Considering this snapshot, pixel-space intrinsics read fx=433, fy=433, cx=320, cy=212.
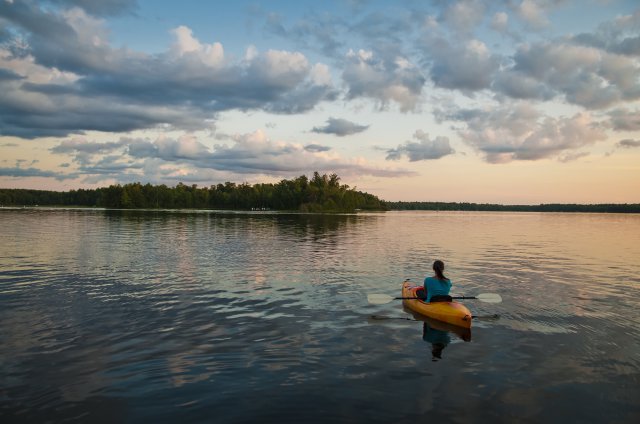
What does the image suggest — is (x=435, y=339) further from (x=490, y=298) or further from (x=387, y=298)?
(x=490, y=298)

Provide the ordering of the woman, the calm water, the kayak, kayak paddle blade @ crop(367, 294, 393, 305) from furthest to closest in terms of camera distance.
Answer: kayak paddle blade @ crop(367, 294, 393, 305), the woman, the kayak, the calm water

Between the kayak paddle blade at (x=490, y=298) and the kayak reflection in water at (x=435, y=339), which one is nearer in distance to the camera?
the kayak reflection in water at (x=435, y=339)

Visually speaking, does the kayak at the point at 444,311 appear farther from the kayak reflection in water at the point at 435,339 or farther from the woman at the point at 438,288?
the kayak reflection in water at the point at 435,339

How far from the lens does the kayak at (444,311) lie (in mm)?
16470

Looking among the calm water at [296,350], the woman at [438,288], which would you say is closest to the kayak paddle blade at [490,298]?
the calm water at [296,350]

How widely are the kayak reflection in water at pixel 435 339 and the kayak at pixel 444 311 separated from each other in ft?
2.07

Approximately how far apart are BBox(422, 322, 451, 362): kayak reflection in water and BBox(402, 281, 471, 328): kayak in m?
0.63

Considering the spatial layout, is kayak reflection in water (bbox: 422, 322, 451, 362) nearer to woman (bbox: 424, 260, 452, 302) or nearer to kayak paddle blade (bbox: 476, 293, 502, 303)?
woman (bbox: 424, 260, 452, 302)

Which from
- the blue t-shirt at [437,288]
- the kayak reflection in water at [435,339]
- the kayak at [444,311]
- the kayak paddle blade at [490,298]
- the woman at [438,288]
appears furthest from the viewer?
the kayak paddle blade at [490,298]

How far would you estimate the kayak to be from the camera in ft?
54.0

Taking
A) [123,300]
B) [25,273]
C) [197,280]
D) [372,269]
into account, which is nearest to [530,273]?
[372,269]

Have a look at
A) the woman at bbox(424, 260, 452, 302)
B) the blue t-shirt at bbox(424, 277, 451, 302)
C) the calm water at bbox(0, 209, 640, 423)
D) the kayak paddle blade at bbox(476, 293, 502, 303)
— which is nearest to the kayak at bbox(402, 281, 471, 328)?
the woman at bbox(424, 260, 452, 302)

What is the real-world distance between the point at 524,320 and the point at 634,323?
429 cm

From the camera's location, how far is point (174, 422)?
9.23m
